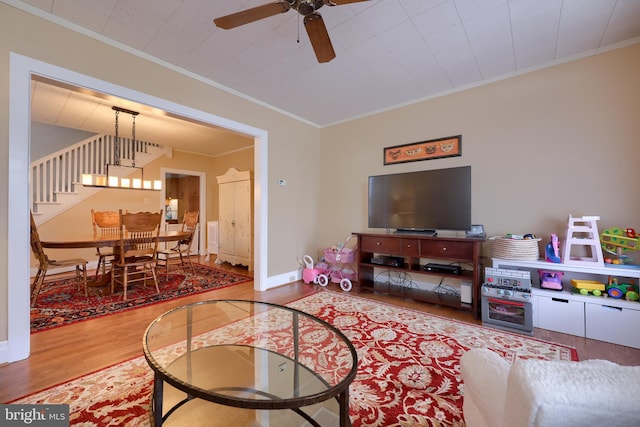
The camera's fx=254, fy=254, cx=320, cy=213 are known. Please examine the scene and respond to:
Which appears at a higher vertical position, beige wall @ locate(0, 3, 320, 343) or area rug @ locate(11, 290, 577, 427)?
beige wall @ locate(0, 3, 320, 343)

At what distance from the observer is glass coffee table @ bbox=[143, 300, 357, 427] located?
1.02 m

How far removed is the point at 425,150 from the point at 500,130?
82 cm

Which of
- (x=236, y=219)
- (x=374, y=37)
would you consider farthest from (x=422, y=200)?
(x=236, y=219)

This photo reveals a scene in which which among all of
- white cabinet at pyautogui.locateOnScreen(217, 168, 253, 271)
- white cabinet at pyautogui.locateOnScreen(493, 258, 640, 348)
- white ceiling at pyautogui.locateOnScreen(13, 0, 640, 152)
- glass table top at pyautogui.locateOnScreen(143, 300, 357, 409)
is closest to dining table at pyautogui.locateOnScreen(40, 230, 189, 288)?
white cabinet at pyautogui.locateOnScreen(217, 168, 253, 271)

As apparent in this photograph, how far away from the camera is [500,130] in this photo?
287cm

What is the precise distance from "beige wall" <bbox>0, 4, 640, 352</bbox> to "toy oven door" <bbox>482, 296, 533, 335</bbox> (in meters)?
0.86

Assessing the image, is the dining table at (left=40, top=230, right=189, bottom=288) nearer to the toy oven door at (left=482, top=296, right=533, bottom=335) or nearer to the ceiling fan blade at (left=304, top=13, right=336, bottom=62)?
the ceiling fan blade at (left=304, top=13, right=336, bottom=62)

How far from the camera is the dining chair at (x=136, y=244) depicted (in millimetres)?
3117

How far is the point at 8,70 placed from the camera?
1814 millimetres

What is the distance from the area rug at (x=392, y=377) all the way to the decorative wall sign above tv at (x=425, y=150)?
6.52 feet

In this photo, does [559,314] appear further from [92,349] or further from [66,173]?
[66,173]

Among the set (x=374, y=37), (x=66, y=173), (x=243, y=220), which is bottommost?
(x=243, y=220)

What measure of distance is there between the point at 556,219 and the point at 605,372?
2629 mm

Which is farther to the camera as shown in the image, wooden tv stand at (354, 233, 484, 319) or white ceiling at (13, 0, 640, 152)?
wooden tv stand at (354, 233, 484, 319)
